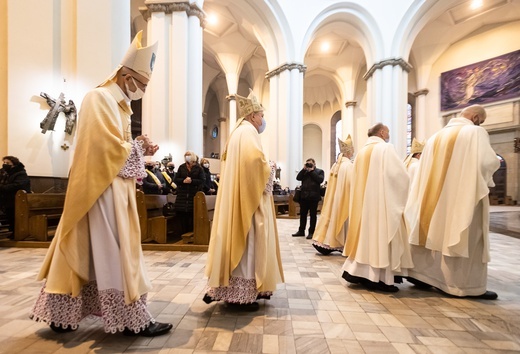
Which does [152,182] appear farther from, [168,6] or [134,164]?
[168,6]

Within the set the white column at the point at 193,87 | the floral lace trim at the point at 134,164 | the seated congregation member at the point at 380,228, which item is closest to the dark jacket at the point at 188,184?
the seated congregation member at the point at 380,228

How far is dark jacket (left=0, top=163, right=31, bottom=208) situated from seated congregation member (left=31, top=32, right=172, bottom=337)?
4.66 m

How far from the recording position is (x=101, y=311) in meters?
1.94

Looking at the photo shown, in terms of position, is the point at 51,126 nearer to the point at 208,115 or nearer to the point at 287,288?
the point at 287,288

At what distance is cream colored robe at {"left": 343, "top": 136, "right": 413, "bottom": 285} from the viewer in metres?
3.00

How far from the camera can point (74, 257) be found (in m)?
1.82

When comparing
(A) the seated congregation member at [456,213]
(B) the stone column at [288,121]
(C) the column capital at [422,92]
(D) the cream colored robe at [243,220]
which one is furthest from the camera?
(C) the column capital at [422,92]

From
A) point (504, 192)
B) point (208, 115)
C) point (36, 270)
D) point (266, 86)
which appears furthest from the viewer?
point (208, 115)

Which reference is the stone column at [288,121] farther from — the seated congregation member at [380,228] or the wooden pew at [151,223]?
the seated congregation member at [380,228]

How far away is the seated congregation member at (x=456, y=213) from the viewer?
2.86m

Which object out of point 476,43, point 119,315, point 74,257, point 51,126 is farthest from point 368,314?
point 476,43

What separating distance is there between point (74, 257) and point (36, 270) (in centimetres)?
266

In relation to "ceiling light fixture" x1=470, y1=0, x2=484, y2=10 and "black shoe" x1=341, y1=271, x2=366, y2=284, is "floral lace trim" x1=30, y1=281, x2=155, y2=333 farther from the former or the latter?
"ceiling light fixture" x1=470, y1=0, x2=484, y2=10

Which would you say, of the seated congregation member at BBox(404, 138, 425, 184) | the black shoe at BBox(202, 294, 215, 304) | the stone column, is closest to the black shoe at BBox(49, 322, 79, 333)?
the black shoe at BBox(202, 294, 215, 304)
